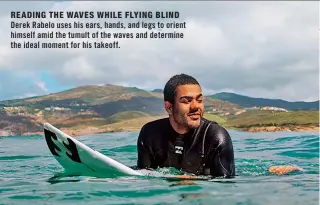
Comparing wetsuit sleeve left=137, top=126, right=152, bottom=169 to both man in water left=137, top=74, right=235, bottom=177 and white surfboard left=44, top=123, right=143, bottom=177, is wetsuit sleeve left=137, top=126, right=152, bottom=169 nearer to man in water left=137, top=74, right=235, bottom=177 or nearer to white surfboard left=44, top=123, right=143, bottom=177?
man in water left=137, top=74, right=235, bottom=177

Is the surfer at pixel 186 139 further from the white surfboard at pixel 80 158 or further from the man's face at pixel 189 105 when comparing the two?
the white surfboard at pixel 80 158

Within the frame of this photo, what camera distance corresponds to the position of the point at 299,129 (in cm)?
5078

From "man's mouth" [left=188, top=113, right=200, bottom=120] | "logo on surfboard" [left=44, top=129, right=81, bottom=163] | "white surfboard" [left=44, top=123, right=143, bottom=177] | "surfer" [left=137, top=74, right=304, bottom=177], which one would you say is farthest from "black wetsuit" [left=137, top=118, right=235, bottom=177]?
"logo on surfboard" [left=44, top=129, right=81, bottom=163]

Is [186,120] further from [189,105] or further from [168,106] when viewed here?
[168,106]

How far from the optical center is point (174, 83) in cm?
956

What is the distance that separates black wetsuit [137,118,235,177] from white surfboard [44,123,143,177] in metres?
0.57

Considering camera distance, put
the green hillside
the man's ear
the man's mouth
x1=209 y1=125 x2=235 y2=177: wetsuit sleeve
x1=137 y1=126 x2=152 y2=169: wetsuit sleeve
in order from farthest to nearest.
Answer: the green hillside < x1=137 y1=126 x2=152 y2=169: wetsuit sleeve < the man's ear < the man's mouth < x1=209 y1=125 x2=235 y2=177: wetsuit sleeve

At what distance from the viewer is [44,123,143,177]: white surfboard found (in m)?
9.69

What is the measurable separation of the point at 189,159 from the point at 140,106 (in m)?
157

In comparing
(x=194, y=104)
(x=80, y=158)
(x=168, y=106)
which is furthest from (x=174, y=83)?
(x=80, y=158)

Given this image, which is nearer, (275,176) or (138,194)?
(138,194)

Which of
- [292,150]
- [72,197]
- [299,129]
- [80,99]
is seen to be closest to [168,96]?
[72,197]

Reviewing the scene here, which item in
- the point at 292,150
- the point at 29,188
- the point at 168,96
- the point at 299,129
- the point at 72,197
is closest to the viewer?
the point at 72,197

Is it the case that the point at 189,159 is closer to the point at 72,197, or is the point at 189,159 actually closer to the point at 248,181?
the point at 248,181
